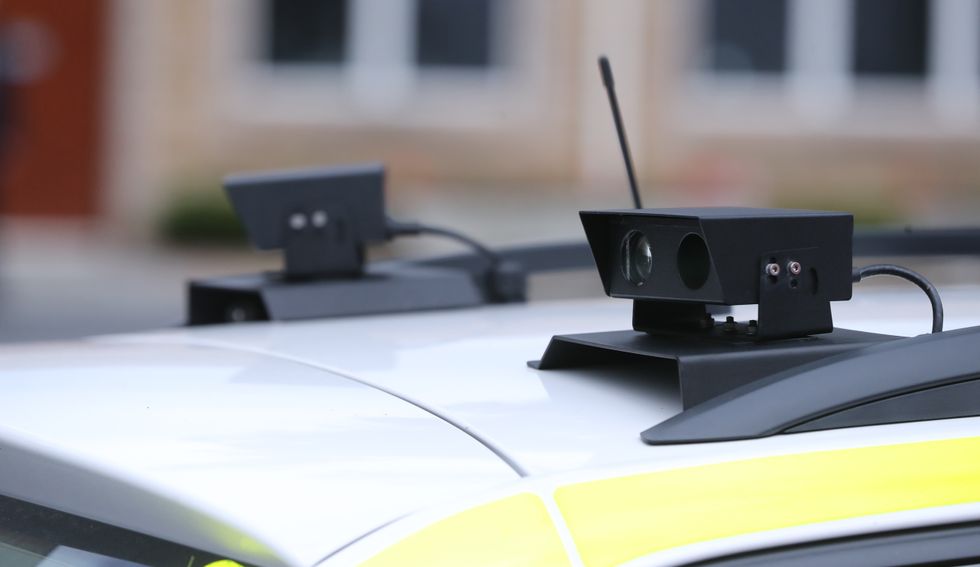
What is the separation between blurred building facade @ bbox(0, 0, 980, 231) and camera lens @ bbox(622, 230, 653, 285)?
41.5 ft

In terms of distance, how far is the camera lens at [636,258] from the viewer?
1.26 m

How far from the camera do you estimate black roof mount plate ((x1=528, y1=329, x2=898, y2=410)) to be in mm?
1180

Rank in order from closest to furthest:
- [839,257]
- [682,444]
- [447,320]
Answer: [682,444], [839,257], [447,320]

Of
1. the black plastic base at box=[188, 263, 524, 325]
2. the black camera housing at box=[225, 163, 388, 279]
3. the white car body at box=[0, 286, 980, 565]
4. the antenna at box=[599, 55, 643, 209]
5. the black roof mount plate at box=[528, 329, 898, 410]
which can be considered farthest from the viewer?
the black camera housing at box=[225, 163, 388, 279]

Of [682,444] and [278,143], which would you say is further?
[278,143]

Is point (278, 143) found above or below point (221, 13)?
below

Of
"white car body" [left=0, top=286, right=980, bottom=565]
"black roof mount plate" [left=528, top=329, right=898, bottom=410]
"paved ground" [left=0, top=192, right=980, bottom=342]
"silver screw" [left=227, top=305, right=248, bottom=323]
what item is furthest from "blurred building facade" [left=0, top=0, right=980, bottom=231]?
"black roof mount plate" [left=528, top=329, right=898, bottom=410]

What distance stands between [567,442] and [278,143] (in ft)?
43.3

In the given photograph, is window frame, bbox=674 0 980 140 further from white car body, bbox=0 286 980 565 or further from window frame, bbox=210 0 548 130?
white car body, bbox=0 286 980 565

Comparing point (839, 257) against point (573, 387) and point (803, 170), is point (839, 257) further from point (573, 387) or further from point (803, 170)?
point (803, 170)

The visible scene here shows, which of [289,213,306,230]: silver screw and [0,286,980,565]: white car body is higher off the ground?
[289,213,306,230]: silver screw

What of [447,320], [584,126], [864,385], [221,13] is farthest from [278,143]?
[864,385]

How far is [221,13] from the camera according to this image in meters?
13.8

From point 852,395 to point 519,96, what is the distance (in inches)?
523
